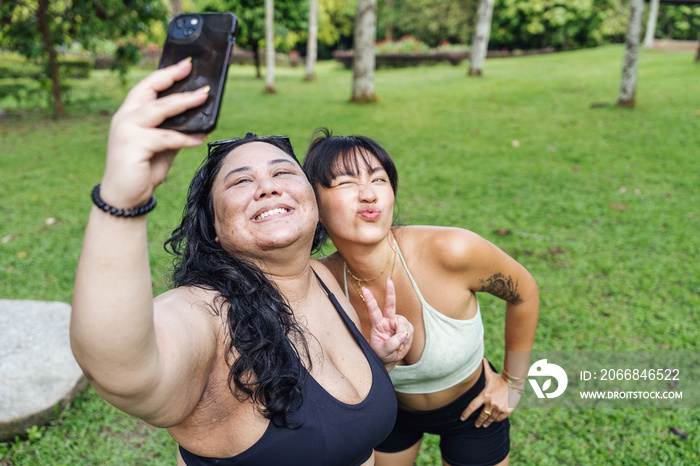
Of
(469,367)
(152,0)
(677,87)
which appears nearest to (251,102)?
(152,0)

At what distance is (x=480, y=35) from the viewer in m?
15.9

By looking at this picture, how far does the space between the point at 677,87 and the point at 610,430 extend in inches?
458

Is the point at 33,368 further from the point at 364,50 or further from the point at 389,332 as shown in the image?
the point at 364,50

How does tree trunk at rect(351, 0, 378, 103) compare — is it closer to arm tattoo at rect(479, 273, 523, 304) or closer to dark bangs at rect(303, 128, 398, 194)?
dark bangs at rect(303, 128, 398, 194)

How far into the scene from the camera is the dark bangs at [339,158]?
6.63 feet

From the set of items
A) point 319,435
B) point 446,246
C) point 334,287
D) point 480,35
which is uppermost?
point 480,35

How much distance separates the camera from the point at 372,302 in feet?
6.23

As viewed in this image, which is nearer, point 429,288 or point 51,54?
point 429,288

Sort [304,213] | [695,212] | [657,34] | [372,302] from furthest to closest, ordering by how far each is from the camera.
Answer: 1. [657,34]
2. [695,212]
3. [372,302]
4. [304,213]

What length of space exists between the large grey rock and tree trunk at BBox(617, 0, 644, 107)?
10.6 m

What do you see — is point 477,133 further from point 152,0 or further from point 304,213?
point 304,213

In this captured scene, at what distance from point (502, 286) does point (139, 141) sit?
1.69 m

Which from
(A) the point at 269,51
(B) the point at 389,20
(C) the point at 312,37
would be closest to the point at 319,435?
(A) the point at 269,51

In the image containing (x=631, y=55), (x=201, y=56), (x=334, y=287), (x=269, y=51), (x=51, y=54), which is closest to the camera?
(x=201, y=56)
